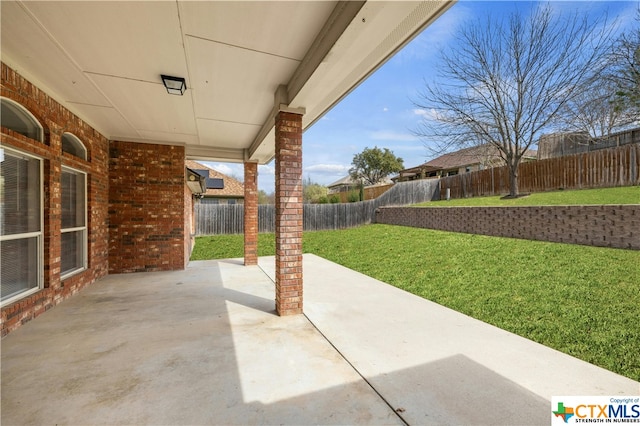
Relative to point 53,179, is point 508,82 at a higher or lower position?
higher

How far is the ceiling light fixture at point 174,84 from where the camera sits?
319 centimetres

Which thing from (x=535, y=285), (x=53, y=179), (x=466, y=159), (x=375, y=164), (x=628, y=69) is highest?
(x=375, y=164)

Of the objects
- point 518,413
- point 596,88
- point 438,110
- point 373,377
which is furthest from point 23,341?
point 438,110

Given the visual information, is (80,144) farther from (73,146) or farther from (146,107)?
(146,107)

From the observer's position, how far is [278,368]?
2385mm

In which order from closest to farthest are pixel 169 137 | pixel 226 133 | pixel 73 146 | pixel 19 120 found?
1. pixel 19 120
2. pixel 73 146
3. pixel 226 133
4. pixel 169 137

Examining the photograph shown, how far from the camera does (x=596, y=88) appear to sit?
7.25 m

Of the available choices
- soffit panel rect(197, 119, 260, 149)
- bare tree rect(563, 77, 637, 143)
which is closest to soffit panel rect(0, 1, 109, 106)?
soffit panel rect(197, 119, 260, 149)

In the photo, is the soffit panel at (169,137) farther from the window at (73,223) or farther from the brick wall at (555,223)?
the brick wall at (555,223)

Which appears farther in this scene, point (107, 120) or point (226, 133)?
point (226, 133)

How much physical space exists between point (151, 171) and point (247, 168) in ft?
6.72

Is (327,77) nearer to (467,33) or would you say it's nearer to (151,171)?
(151,171)

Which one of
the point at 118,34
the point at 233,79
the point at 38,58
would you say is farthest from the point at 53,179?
the point at 233,79

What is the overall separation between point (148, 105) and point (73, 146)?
1.62 metres
